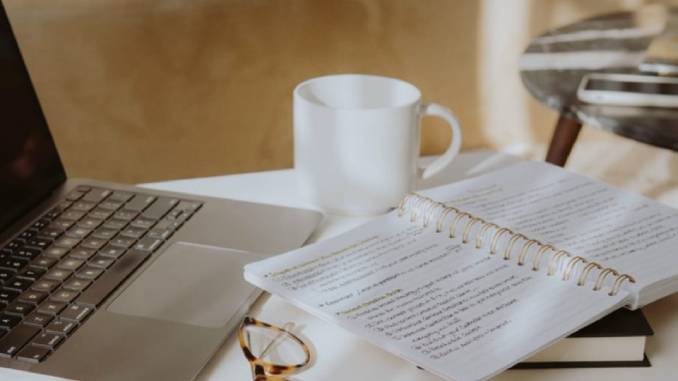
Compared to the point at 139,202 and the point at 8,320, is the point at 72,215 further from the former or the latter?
the point at 8,320

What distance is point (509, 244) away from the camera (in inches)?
24.4

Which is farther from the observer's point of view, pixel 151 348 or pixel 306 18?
pixel 306 18

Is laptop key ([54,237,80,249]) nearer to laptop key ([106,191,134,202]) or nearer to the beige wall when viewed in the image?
laptop key ([106,191,134,202])

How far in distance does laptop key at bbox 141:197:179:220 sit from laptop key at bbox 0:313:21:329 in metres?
0.17

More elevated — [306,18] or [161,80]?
[306,18]

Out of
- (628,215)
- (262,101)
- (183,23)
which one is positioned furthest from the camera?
(262,101)

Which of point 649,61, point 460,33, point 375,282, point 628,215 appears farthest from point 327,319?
point 460,33

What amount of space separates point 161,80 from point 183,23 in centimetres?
13

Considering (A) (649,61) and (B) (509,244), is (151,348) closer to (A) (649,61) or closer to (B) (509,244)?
(B) (509,244)

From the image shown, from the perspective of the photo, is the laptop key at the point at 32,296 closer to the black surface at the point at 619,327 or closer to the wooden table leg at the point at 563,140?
the black surface at the point at 619,327

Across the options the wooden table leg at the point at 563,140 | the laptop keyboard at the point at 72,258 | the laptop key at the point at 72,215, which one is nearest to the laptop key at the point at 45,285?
the laptop keyboard at the point at 72,258

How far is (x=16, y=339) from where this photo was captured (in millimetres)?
538

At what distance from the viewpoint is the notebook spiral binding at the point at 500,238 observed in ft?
1.90

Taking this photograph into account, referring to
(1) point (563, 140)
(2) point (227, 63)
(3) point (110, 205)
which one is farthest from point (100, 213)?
(2) point (227, 63)
